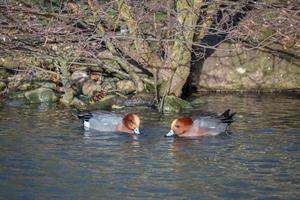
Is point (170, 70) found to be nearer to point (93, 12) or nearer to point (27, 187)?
point (93, 12)

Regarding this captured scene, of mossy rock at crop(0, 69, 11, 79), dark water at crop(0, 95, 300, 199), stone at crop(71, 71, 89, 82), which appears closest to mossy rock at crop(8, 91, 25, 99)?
mossy rock at crop(0, 69, 11, 79)

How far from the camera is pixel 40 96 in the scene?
16344 millimetres

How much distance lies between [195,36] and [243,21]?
1.15m

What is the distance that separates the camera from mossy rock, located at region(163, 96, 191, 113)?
→ 15500 millimetres

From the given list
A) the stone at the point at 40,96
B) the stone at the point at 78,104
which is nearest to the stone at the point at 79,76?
the stone at the point at 40,96

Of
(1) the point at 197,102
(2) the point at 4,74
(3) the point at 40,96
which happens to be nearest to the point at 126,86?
(1) the point at 197,102

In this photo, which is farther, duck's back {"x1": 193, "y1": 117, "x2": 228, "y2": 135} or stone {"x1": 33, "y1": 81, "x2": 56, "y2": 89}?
stone {"x1": 33, "y1": 81, "x2": 56, "y2": 89}

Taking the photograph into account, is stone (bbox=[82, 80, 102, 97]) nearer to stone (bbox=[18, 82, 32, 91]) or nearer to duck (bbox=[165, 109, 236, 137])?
stone (bbox=[18, 82, 32, 91])

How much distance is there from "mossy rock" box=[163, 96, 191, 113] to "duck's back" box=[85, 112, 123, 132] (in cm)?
236

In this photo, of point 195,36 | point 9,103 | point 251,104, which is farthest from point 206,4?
point 9,103

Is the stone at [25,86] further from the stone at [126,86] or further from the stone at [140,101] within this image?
the stone at [140,101]

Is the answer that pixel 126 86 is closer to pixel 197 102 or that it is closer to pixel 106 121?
pixel 197 102

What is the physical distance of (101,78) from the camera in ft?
57.8

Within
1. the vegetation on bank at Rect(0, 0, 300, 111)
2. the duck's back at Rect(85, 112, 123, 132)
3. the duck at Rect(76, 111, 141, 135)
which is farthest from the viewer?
the vegetation on bank at Rect(0, 0, 300, 111)
